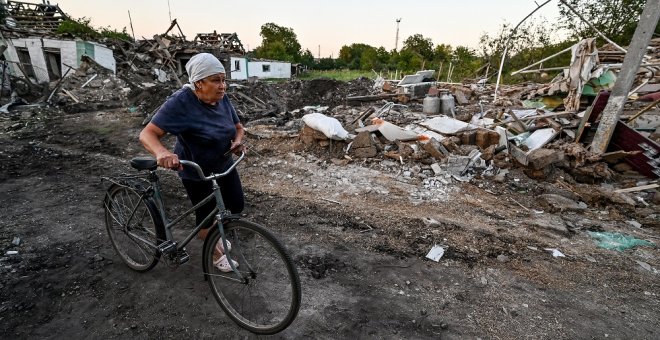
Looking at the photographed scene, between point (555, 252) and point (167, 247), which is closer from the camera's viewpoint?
point (167, 247)

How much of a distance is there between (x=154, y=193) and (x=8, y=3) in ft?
96.4

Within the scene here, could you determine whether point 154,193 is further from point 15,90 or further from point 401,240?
point 15,90

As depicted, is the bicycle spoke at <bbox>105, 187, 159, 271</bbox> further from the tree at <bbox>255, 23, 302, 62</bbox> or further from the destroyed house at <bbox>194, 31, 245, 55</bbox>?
the tree at <bbox>255, 23, 302, 62</bbox>

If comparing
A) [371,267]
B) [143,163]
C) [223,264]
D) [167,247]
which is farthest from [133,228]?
[371,267]

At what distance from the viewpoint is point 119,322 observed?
2395 mm

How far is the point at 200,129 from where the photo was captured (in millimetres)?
2393

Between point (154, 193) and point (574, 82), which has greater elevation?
point (574, 82)

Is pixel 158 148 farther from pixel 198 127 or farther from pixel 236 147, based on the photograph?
pixel 236 147

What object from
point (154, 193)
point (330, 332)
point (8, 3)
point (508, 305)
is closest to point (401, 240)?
point (508, 305)

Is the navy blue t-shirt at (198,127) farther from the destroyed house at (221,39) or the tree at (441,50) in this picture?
the tree at (441,50)

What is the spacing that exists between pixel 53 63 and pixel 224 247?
21507 millimetres

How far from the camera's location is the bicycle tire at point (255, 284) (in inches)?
82.4

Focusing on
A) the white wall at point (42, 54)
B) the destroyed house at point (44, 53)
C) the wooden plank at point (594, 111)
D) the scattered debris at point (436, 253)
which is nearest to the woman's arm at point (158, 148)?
the scattered debris at point (436, 253)

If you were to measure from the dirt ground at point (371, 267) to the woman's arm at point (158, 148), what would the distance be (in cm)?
125
